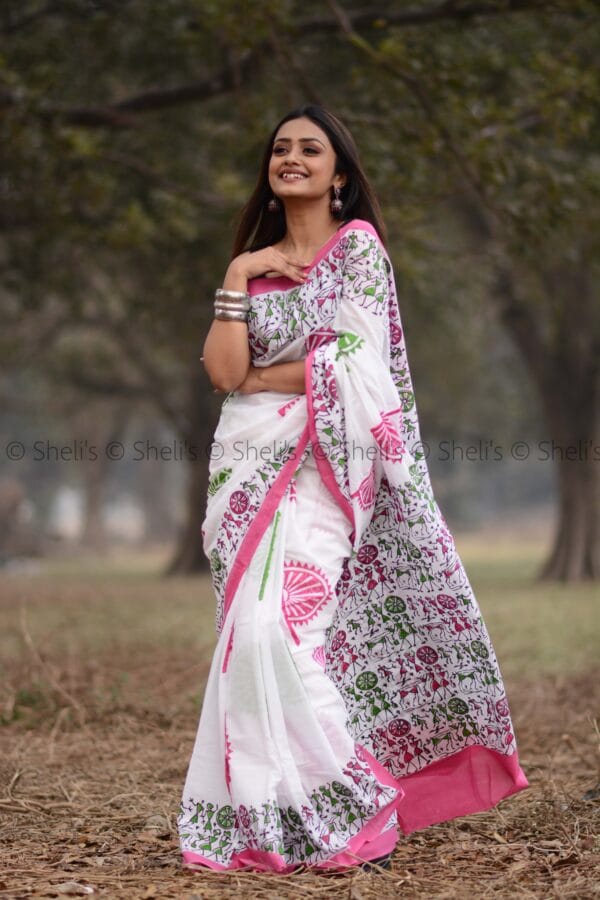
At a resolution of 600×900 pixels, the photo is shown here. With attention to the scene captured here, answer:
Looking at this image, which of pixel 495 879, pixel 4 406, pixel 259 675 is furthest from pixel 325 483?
pixel 4 406

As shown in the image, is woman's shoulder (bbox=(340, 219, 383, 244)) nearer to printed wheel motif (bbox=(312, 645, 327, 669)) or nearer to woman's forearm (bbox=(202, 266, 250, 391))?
woman's forearm (bbox=(202, 266, 250, 391))

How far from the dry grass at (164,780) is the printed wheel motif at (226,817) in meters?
0.13

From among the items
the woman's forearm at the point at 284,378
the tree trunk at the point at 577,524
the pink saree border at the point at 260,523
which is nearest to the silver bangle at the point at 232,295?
the woman's forearm at the point at 284,378

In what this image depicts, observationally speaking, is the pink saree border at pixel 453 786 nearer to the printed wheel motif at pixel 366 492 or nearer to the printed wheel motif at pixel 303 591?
the printed wheel motif at pixel 303 591

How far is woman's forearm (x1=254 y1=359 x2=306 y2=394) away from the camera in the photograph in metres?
3.47

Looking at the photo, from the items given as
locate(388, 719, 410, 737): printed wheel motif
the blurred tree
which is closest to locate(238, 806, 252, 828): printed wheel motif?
locate(388, 719, 410, 737): printed wheel motif

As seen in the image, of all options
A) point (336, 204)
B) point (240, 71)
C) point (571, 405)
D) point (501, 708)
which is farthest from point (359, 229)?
point (571, 405)

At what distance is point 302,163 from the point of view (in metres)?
3.54

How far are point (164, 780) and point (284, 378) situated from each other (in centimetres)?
205

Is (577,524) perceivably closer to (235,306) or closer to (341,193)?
(341,193)

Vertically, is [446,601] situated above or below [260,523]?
below

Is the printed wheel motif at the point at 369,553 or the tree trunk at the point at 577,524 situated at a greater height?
the printed wheel motif at the point at 369,553

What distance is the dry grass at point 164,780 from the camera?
3.24m

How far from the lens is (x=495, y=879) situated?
3322 millimetres
